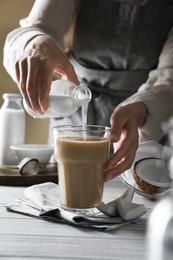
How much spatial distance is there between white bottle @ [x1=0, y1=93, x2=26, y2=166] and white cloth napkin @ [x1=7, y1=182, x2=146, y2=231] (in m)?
0.61

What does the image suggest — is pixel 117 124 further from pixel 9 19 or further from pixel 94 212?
pixel 9 19

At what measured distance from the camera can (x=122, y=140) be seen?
45.1 inches

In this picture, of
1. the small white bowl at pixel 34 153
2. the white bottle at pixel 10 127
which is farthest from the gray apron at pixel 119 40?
the small white bowl at pixel 34 153

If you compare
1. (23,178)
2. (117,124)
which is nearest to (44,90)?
(117,124)

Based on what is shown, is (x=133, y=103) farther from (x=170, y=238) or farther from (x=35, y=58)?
(x=170, y=238)

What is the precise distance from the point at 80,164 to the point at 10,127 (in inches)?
30.2

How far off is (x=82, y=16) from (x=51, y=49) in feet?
2.13

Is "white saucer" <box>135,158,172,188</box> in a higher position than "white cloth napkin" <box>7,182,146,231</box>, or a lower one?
higher

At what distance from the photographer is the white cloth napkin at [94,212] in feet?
2.92

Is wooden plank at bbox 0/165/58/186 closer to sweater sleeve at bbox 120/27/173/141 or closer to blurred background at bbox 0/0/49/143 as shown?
sweater sleeve at bbox 120/27/173/141

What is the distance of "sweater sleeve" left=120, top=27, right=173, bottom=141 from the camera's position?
1.42m

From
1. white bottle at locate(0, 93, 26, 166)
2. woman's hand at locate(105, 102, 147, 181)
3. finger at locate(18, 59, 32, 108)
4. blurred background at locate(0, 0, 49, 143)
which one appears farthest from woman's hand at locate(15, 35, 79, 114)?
blurred background at locate(0, 0, 49, 143)

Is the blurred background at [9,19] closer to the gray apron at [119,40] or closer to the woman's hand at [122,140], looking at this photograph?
the gray apron at [119,40]

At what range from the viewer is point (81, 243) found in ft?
2.61
